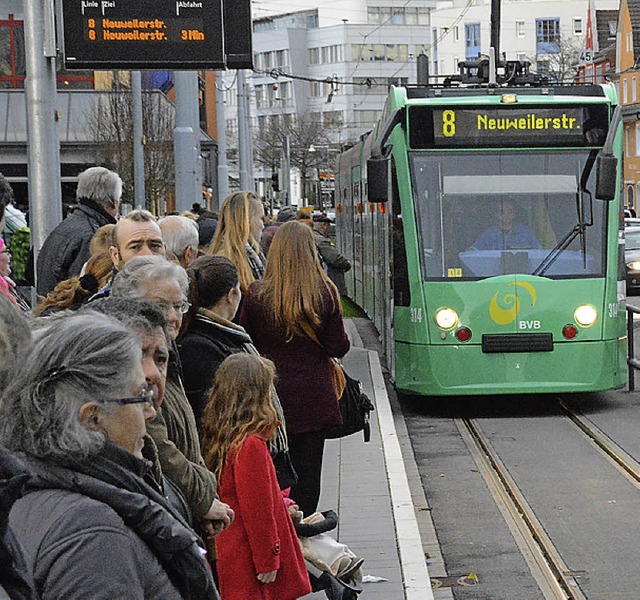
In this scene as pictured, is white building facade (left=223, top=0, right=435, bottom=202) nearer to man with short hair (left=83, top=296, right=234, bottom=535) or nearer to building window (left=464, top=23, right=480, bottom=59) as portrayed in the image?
building window (left=464, top=23, right=480, bottom=59)

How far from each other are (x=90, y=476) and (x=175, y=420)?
1770 mm

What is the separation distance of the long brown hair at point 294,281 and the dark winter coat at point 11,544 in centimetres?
481

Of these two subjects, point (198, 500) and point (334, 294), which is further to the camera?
point (334, 294)

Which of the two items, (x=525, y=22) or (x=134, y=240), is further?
(x=525, y=22)

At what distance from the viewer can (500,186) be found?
1339 centimetres

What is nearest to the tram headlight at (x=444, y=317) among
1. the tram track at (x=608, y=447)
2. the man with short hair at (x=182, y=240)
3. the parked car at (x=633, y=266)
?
the tram track at (x=608, y=447)

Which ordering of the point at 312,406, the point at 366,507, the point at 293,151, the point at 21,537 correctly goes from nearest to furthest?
1. the point at 21,537
2. the point at 312,406
3. the point at 366,507
4. the point at 293,151

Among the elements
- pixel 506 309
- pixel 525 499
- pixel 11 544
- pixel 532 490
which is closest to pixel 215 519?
pixel 11 544

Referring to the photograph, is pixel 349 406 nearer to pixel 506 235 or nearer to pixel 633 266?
pixel 506 235

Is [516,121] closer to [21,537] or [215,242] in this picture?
[215,242]

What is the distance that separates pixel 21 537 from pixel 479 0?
124 m

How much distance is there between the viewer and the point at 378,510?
8.42 m

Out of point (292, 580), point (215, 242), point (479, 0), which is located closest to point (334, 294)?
point (215, 242)

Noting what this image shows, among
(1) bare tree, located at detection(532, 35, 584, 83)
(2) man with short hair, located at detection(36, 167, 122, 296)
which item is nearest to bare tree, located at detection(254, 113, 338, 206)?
(1) bare tree, located at detection(532, 35, 584, 83)
